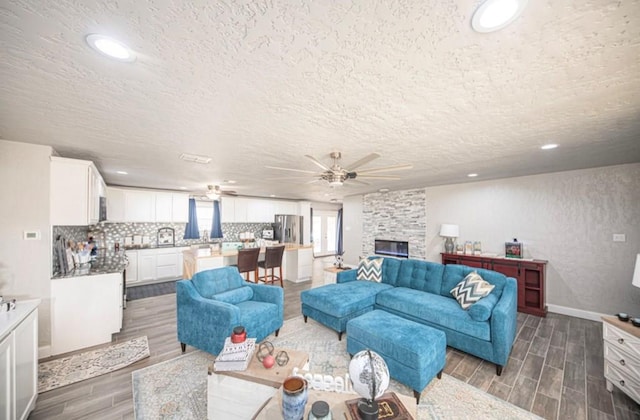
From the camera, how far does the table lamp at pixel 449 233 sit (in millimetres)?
5133

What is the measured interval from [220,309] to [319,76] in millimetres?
2351

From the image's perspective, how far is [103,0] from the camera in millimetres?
881

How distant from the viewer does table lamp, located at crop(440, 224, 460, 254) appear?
513 centimetres

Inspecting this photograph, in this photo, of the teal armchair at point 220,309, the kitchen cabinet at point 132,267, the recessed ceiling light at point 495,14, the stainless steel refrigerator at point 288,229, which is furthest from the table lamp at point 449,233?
the kitchen cabinet at point 132,267

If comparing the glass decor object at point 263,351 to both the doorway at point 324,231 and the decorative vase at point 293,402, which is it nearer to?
the decorative vase at point 293,402

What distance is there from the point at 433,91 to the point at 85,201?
382 centimetres

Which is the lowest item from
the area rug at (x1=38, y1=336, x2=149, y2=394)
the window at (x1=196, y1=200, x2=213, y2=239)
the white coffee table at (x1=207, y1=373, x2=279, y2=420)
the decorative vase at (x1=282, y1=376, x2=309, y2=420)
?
the area rug at (x1=38, y1=336, x2=149, y2=394)

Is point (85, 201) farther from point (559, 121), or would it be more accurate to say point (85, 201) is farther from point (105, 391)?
point (559, 121)

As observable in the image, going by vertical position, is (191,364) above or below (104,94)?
below

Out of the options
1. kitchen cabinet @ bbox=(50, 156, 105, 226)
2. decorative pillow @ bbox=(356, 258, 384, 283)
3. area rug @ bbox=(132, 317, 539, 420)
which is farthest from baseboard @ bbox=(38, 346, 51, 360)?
decorative pillow @ bbox=(356, 258, 384, 283)

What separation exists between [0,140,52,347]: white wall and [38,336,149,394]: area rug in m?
0.38

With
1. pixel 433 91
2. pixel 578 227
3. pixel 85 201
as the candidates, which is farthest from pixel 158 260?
pixel 578 227

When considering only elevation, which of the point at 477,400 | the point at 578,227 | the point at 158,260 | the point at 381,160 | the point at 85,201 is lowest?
the point at 477,400

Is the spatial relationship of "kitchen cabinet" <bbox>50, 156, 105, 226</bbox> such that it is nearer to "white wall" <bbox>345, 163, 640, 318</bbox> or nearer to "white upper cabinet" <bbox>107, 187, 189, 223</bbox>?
"white upper cabinet" <bbox>107, 187, 189, 223</bbox>
